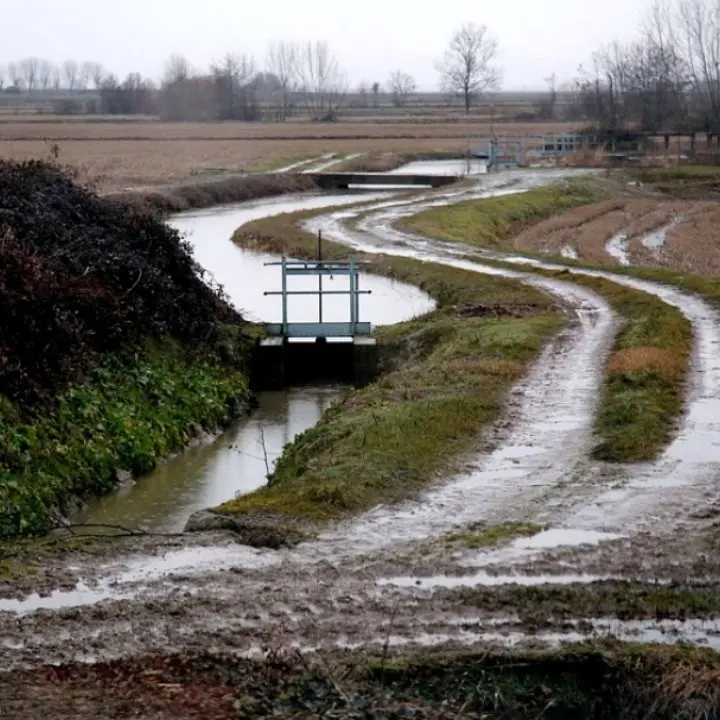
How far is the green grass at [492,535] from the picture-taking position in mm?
11141

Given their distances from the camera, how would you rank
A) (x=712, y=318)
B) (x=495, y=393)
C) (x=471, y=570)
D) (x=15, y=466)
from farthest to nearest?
(x=712, y=318) → (x=495, y=393) → (x=15, y=466) → (x=471, y=570)

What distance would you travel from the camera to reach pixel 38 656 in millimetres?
8539

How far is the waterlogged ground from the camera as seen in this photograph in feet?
Answer: 29.3

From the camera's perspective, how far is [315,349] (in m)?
23.3

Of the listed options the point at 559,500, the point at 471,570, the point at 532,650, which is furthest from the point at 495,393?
the point at 532,650

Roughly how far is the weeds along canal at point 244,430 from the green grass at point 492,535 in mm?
3857

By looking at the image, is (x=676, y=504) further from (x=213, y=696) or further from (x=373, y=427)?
(x=213, y=696)

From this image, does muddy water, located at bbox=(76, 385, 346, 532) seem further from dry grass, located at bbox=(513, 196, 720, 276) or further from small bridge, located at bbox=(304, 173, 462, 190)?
small bridge, located at bbox=(304, 173, 462, 190)

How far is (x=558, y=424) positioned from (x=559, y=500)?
323 centimetres

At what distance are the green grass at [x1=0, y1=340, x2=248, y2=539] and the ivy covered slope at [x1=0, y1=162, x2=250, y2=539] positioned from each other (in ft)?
0.07

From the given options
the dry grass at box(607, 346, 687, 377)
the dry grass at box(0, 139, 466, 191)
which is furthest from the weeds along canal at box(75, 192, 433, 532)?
the dry grass at box(0, 139, 466, 191)

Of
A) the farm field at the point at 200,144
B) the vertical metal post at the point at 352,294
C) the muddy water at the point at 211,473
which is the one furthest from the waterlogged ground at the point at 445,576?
the farm field at the point at 200,144

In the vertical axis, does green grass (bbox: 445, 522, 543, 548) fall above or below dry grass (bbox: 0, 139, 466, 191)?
below

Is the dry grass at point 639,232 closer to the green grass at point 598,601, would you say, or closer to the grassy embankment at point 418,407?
the grassy embankment at point 418,407
